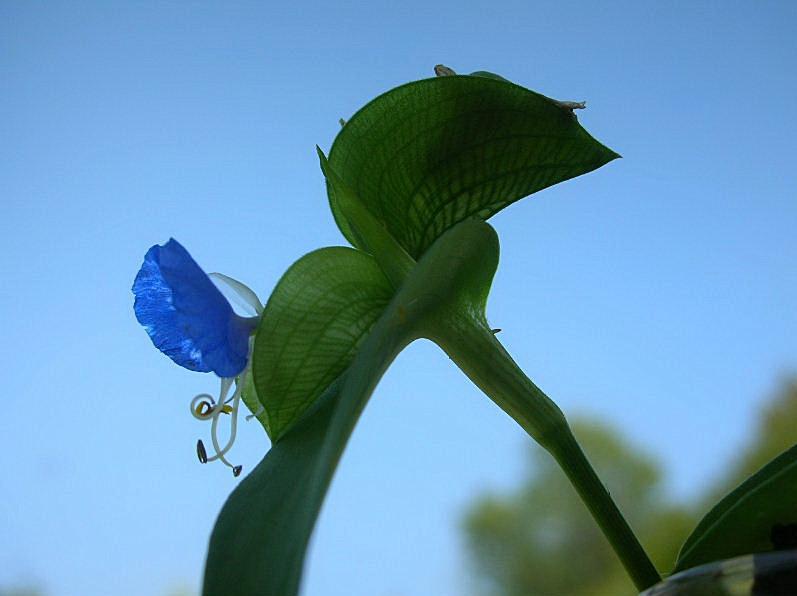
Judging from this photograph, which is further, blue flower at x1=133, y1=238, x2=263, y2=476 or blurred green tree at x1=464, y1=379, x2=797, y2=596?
blurred green tree at x1=464, y1=379, x2=797, y2=596

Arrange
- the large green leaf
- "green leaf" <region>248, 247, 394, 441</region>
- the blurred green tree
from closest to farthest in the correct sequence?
the large green leaf → "green leaf" <region>248, 247, 394, 441</region> → the blurred green tree

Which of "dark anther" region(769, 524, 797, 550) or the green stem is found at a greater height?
the green stem

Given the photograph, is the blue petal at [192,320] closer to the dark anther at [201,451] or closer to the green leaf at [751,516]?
the dark anther at [201,451]

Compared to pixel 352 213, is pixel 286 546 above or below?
below

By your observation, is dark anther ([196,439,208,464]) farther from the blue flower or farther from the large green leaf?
the large green leaf

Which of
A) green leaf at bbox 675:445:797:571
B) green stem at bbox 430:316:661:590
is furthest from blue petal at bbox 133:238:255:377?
green leaf at bbox 675:445:797:571

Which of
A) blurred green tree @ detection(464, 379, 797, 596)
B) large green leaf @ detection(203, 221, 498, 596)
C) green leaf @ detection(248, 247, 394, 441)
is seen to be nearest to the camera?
large green leaf @ detection(203, 221, 498, 596)

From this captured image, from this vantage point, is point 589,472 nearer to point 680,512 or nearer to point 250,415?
point 250,415

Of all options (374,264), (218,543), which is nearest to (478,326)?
(374,264)
